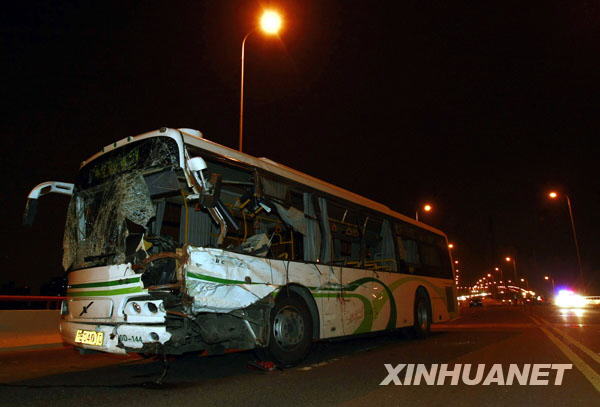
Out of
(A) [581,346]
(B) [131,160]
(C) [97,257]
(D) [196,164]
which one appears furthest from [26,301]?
(A) [581,346]

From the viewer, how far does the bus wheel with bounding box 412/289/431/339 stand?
468 inches

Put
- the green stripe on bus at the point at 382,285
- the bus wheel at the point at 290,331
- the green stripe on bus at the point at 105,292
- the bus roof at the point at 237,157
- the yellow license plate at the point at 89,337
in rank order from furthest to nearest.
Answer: the green stripe on bus at the point at 382,285 → the bus wheel at the point at 290,331 → the bus roof at the point at 237,157 → the yellow license plate at the point at 89,337 → the green stripe on bus at the point at 105,292

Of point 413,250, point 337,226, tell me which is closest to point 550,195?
point 413,250

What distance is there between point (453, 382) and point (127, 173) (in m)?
5.03

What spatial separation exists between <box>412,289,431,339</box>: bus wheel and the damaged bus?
2.69 meters

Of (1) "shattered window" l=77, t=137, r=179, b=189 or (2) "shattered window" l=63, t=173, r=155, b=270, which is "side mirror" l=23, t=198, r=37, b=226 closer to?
(2) "shattered window" l=63, t=173, r=155, b=270

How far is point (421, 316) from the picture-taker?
12.2 meters

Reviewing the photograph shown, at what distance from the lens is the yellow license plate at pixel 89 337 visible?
5.92 m

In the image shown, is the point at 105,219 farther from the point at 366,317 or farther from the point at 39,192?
the point at 366,317

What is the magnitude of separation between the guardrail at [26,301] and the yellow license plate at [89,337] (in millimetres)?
8018

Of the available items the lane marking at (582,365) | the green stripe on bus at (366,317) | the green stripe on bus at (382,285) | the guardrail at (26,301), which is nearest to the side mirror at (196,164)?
the green stripe on bus at (382,285)

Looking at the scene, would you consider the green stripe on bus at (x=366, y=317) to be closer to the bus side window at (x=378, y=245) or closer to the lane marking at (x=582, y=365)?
the bus side window at (x=378, y=245)

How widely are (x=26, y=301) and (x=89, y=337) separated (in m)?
9.00

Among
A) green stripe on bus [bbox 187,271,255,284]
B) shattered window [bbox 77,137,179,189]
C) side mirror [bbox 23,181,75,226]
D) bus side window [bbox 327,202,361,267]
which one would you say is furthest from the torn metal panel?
side mirror [bbox 23,181,75,226]
